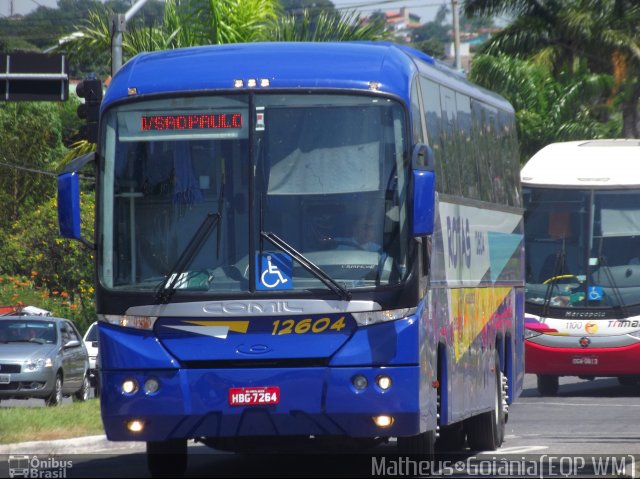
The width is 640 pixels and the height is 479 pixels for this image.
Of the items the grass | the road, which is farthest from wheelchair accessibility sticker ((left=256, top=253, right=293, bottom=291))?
the grass

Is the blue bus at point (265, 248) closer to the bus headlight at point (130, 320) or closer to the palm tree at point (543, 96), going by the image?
the bus headlight at point (130, 320)

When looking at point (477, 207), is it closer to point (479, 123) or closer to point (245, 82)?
point (479, 123)

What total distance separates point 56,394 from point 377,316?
1440cm

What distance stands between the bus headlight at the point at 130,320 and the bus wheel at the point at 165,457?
4.92 feet

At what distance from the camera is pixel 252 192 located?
33.5 ft

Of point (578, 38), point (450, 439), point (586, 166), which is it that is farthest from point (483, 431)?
point (578, 38)

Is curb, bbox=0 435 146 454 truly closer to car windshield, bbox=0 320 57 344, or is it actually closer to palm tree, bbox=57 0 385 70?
palm tree, bbox=57 0 385 70

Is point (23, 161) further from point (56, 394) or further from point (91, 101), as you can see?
point (91, 101)

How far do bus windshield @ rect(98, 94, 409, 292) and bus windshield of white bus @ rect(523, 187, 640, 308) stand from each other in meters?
12.3

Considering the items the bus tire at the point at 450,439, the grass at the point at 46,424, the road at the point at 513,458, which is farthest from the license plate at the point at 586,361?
the grass at the point at 46,424

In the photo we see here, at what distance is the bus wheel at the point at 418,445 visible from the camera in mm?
10977

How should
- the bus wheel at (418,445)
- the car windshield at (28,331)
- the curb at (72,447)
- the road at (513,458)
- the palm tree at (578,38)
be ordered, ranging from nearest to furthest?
the bus wheel at (418,445) → the road at (513,458) → the curb at (72,447) → the car windshield at (28,331) → the palm tree at (578,38)

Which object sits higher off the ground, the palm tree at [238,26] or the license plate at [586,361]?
the palm tree at [238,26]

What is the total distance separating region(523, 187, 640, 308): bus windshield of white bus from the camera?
869 inches
